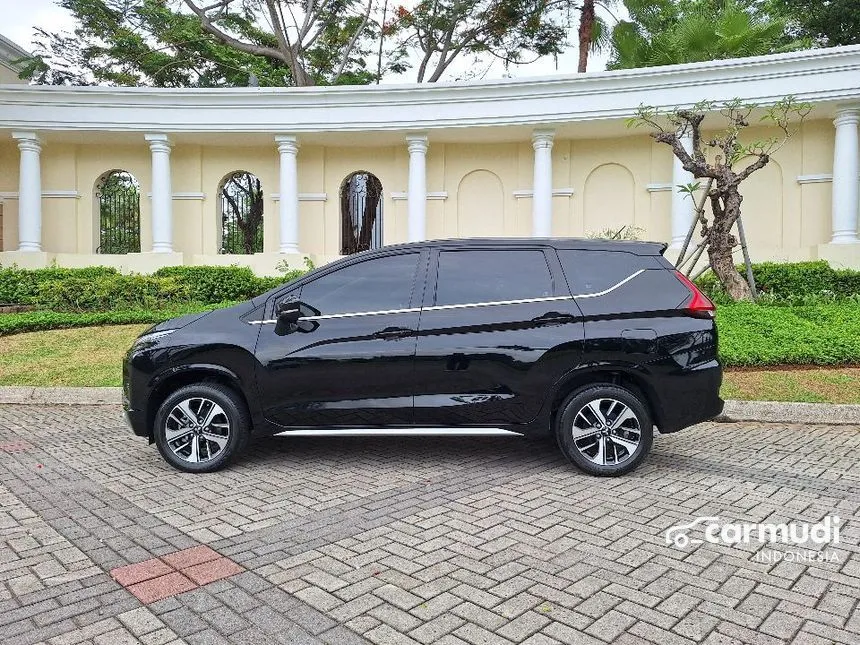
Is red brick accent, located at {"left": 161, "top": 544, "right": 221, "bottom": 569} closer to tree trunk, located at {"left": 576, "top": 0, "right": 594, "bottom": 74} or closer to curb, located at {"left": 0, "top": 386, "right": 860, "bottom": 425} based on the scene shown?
curb, located at {"left": 0, "top": 386, "right": 860, "bottom": 425}

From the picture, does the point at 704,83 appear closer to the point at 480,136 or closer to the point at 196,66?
the point at 480,136

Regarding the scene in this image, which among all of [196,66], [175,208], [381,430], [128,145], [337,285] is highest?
[196,66]

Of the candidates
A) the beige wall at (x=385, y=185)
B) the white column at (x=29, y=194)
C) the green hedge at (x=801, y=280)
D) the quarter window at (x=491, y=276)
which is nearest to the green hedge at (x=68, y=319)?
the white column at (x=29, y=194)

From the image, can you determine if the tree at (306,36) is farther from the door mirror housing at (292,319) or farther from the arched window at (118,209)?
the door mirror housing at (292,319)

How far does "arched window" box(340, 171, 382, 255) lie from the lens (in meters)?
21.1

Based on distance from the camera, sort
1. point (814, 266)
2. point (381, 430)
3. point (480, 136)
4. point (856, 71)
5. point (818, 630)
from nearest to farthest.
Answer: point (818, 630), point (381, 430), point (814, 266), point (856, 71), point (480, 136)

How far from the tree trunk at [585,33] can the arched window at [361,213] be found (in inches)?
331

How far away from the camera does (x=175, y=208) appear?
65.6 ft

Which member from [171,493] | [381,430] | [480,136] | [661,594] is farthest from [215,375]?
[480,136]

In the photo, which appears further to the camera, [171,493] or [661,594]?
[171,493]

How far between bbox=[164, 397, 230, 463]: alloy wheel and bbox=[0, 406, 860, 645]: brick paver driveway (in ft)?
0.70

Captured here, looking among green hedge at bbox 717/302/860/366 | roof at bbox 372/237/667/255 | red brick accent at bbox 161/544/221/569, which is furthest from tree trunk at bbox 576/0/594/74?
red brick accent at bbox 161/544/221/569

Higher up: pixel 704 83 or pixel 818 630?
pixel 704 83

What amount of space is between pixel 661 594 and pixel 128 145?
20870mm
